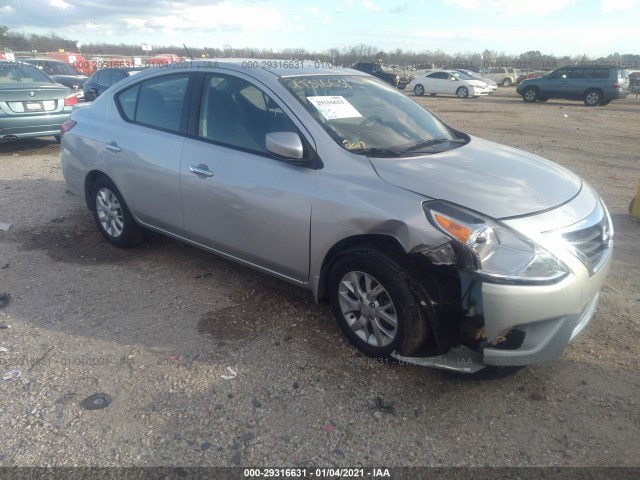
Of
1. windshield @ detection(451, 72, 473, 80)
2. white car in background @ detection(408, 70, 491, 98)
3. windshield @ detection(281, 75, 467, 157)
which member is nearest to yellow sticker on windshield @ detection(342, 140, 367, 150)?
windshield @ detection(281, 75, 467, 157)

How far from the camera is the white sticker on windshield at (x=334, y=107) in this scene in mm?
3508

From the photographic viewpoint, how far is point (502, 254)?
2.62 m

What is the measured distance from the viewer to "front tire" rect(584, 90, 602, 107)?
22.2 metres

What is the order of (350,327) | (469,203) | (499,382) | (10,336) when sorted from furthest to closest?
(10,336)
(350,327)
(499,382)
(469,203)

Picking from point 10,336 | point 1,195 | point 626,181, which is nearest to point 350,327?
point 10,336

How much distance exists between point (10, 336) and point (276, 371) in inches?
75.0

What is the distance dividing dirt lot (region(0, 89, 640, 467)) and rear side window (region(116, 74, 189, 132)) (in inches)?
51.5

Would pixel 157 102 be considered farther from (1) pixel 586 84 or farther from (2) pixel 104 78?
(1) pixel 586 84

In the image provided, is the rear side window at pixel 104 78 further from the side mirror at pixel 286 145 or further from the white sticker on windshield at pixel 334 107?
the side mirror at pixel 286 145

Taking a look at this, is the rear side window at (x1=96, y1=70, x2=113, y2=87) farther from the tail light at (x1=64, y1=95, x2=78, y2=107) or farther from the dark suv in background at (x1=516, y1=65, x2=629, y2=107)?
the dark suv in background at (x1=516, y1=65, x2=629, y2=107)

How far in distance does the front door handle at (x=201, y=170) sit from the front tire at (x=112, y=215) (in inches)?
46.6

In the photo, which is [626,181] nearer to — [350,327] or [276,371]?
[350,327]

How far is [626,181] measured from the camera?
7.90 metres

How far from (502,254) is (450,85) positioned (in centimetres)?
2786
